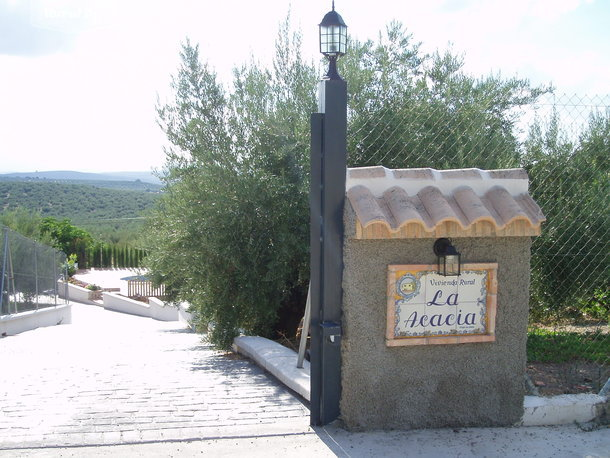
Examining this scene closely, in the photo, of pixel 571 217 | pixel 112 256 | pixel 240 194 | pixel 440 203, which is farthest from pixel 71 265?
pixel 440 203

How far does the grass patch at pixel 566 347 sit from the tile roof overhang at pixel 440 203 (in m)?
2.21

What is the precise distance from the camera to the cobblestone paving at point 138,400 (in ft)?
14.5

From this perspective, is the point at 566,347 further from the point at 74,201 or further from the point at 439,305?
the point at 74,201

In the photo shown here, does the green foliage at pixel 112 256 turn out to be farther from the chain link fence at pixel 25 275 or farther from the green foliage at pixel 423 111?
the green foliage at pixel 423 111

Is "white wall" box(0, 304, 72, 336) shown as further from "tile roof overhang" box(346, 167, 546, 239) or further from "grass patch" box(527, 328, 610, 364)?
"tile roof overhang" box(346, 167, 546, 239)

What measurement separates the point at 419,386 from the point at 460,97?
4276mm

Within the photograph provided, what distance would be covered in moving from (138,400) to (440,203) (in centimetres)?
305

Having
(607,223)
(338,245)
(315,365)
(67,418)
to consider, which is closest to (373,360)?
(315,365)

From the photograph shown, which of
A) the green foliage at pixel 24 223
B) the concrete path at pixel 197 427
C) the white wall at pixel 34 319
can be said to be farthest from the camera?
the green foliage at pixel 24 223

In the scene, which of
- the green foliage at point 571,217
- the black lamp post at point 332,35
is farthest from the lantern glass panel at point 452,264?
the green foliage at point 571,217

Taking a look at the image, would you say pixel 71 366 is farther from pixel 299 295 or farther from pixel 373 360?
pixel 373 360

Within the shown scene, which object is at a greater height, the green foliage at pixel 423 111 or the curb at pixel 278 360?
the green foliage at pixel 423 111

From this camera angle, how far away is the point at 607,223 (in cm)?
616

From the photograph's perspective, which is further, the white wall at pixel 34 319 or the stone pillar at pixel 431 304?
the white wall at pixel 34 319
